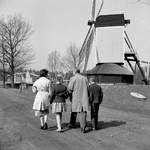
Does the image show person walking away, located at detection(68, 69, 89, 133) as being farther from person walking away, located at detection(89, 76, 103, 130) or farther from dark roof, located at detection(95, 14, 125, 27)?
dark roof, located at detection(95, 14, 125, 27)

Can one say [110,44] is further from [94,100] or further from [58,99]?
[58,99]

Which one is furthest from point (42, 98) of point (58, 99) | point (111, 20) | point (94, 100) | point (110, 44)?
point (111, 20)

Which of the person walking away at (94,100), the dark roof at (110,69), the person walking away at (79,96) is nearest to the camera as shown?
the person walking away at (79,96)

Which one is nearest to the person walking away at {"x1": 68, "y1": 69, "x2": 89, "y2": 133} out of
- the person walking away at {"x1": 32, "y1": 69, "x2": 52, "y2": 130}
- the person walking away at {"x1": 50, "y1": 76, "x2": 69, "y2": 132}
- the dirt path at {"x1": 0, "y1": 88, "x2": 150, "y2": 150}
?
the person walking away at {"x1": 50, "y1": 76, "x2": 69, "y2": 132}

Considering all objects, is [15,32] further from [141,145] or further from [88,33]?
[141,145]

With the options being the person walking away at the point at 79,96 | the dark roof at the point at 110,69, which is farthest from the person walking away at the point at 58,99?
the dark roof at the point at 110,69

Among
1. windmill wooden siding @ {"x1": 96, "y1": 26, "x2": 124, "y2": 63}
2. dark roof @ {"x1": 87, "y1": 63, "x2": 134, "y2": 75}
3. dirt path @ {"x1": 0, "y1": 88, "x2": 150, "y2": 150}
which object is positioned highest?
windmill wooden siding @ {"x1": 96, "y1": 26, "x2": 124, "y2": 63}

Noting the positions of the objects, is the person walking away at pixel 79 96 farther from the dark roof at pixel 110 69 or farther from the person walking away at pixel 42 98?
the dark roof at pixel 110 69

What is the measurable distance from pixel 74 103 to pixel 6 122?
8.70ft

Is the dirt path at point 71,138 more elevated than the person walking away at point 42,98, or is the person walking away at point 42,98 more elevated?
the person walking away at point 42,98

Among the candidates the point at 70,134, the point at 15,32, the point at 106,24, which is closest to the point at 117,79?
the point at 106,24

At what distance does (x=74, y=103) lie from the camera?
6.80 meters

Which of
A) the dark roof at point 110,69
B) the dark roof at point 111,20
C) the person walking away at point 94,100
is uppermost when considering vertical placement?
the dark roof at point 111,20

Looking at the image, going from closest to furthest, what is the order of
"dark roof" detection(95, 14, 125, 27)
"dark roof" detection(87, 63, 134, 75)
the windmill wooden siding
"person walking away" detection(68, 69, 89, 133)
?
"person walking away" detection(68, 69, 89, 133) < "dark roof" detection(87, 63, 134, 75) < the windmill wooden siding < "dark roof" detection(95, 14, 125, 27)
